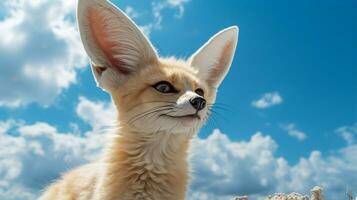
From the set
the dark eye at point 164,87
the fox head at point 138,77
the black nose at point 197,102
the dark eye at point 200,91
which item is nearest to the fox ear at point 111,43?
the fox head at point 138,77

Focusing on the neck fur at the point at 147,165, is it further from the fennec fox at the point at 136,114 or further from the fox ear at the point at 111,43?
the fox ear at the point at 111,43

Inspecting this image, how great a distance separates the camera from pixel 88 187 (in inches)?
210

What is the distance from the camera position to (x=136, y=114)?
5.33 metres

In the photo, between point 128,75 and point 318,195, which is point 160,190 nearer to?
point 128,75

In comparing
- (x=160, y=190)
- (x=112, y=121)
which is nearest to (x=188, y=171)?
(x=160, y=190)

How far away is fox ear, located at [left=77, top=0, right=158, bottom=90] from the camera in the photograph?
5.56 m

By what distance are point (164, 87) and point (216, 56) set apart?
4.77 feet

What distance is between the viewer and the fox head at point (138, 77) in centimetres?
520

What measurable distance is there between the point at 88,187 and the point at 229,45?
2.48 meters

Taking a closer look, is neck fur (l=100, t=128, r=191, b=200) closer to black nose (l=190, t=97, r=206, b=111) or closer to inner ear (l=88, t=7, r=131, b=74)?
black nose (l=190, t=97, r=206, b=111)

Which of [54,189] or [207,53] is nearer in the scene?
[54,189]

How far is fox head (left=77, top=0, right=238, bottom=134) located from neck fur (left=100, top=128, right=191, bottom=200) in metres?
0.13

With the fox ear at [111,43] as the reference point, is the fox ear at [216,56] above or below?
above

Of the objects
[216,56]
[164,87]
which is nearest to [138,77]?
[164,87]
